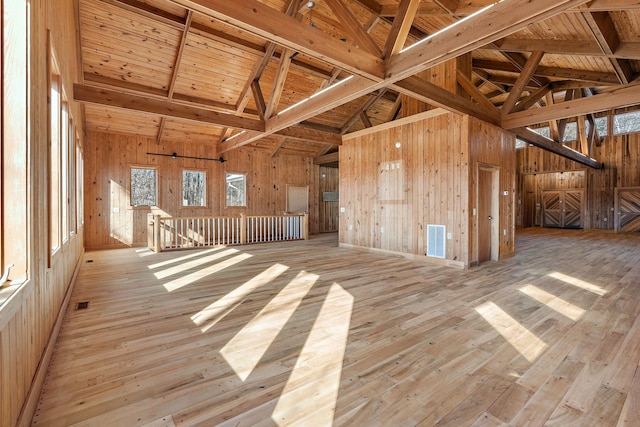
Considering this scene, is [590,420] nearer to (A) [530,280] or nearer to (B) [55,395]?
(B) [55,395]

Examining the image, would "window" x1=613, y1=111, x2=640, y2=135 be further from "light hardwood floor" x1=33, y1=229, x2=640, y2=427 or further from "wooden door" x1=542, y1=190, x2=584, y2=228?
"light hardwood floor" x1=33, y1=229, x2=640, y2=427

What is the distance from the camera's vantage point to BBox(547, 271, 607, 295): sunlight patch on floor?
4.15 m

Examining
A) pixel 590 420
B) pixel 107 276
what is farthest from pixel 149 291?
pixel 590 420

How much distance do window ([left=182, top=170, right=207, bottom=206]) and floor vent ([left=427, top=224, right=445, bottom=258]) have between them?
6815 millimetres

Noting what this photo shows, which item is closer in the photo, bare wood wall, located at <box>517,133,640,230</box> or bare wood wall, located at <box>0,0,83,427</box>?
bare wood wall, located at <box>0,0,83,427</box>

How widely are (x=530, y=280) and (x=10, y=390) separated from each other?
571 cm

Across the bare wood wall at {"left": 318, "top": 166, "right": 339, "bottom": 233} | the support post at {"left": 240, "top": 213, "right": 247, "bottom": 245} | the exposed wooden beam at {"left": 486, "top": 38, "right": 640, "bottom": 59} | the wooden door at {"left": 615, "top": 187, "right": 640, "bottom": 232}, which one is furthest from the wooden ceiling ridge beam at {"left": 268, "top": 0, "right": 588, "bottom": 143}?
the wooden door at {"left": 615, "top": 187, "right": 640, "bottom": 232}

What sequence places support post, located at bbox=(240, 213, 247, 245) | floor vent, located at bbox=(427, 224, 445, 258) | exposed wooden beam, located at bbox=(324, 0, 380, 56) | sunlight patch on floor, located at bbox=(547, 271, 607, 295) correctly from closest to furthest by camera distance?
exposed wooden beam, located at bbox=(324, 0, 380, 56) < sunlight patch on floor, located at bbox=(547, 271, 607, 295) < floor vent, located at bbox=(427, 224, 445, 258) < support post, located at bbox=(240, 213, 247, 245)

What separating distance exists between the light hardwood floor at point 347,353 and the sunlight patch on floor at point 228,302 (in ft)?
0.10

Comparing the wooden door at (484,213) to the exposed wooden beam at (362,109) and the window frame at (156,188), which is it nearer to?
the exposed wooden beam at (362,109)

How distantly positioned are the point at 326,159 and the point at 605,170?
1255cm

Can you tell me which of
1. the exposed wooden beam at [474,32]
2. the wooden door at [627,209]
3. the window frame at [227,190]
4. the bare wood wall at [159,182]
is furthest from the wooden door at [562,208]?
the exposed wooden beam at [474,32]

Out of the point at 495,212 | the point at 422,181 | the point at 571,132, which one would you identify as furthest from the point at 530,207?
the point at 422,181

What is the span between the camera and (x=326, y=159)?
37.8 ft
